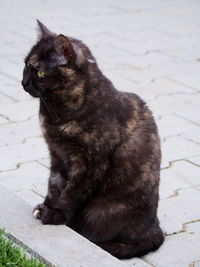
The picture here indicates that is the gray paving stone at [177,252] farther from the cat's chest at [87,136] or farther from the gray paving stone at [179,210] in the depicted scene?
the cat's chest at [87,136]

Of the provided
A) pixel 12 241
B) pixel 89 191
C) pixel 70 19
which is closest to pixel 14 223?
pixel 12 241

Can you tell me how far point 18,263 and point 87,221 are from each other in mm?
731

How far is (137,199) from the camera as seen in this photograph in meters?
3.66

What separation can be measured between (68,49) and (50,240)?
1016 mm

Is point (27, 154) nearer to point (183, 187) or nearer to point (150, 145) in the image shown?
point (183, 187)

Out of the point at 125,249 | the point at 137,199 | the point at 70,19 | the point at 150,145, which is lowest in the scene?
the point at 70,19

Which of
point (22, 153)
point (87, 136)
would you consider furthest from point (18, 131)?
point (87, 136)

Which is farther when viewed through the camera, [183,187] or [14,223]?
[183,187]

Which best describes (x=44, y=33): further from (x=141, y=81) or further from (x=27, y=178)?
(x=141, y=81)

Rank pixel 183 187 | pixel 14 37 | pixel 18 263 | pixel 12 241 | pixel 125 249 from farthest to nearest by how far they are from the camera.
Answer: pixel 14 37
pixel 183 187
pixel 125 249
pixel 12 241
pixel 18 263

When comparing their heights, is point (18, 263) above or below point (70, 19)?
above

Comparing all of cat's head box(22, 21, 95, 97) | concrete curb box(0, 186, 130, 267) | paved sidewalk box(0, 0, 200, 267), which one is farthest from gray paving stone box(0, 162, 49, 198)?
cat's head box(22, 21, 95, 97)

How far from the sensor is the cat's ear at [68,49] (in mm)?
3412

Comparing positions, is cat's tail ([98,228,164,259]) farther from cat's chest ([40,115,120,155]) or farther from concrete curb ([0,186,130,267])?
cat's chest ([40,115,120,155])
